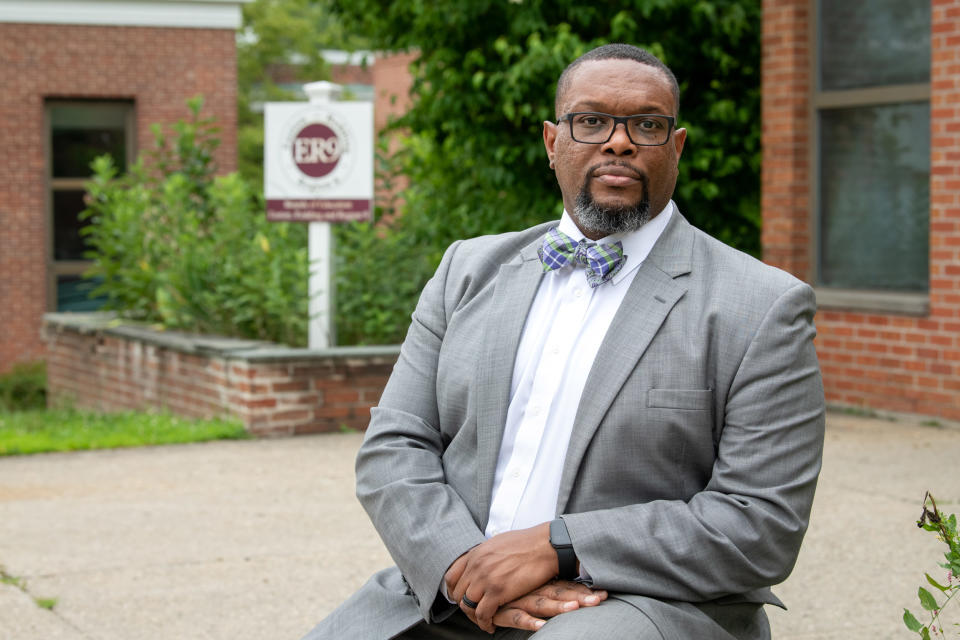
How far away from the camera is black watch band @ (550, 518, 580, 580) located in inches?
106

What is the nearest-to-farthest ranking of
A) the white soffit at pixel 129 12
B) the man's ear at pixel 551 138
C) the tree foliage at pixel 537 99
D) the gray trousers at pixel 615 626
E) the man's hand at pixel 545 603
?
the gray trousers at pixel 615 626 < the man's hand at pixel 545 603 < the man's ear at pixel 551 138 < the tree foliage at pixel 537 99 < the white soffit at pixel 129 12

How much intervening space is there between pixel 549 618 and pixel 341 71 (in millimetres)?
35982

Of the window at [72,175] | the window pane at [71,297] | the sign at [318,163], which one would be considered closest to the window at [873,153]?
the sign at [318,163]

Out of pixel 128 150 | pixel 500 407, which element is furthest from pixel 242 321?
pixel 128 150

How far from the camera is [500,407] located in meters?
2.89

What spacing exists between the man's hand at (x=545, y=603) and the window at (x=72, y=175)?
1606 centimetres

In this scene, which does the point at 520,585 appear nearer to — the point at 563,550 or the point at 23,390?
the point at 563,550

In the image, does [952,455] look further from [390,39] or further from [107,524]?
[390,39]

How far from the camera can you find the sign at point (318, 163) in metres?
9.35

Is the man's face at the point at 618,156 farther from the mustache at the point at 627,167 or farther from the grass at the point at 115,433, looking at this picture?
the grass at the point at 115,433

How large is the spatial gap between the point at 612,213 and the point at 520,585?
0.81 metres

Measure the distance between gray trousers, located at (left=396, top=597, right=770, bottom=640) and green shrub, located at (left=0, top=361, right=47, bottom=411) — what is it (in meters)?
13.9

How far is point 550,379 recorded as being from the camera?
113 inches

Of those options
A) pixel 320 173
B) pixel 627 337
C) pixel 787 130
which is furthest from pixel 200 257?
pixel 627 337
